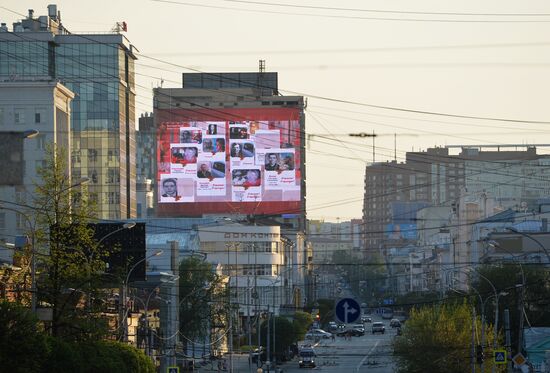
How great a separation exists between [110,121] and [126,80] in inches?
235

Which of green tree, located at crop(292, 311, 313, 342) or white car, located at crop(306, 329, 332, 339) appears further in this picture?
white car, located at crop(306, 329, 332, 339)

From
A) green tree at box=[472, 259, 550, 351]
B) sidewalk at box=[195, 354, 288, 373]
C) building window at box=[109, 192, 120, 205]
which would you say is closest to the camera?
sidewalk at box=[195, 354, 288, 373]

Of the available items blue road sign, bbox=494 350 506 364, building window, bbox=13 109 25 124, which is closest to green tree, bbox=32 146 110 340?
blue road sign, bbox=494 350 506 364

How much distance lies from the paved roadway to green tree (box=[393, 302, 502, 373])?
10.1 meters

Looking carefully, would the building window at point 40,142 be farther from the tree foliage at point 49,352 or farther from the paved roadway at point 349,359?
the tree foliage at point 49,352

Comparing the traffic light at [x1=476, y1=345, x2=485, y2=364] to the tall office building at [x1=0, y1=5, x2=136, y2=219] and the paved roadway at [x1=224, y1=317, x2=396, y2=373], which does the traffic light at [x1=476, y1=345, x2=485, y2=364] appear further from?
the tall office building at [x1=0, y1=5, x2=136, y2=219]

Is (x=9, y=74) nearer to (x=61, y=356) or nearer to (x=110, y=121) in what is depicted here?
(x=110, y=121)

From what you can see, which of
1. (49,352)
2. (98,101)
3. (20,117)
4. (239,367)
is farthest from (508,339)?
(98,101)

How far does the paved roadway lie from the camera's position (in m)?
123

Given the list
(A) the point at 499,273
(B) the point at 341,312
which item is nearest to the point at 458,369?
(A) the point at 499,273

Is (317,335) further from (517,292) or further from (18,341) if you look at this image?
(18,341)

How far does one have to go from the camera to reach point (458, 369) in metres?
100

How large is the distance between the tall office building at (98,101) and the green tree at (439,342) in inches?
3359

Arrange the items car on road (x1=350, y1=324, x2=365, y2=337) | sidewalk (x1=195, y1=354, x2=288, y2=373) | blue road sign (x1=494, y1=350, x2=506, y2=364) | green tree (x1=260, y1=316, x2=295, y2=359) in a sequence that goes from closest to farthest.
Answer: blue road sign (x1=494, y1=350, x2=506, y2=364), sidewalk (x1=195, y1=354, x2=288, y2=373), green tree (x1=260, y1=316, x2=295, y2=359), car on road (x1=350, y1=324, x2=365, y2=337)
